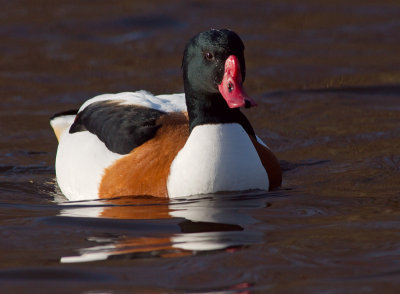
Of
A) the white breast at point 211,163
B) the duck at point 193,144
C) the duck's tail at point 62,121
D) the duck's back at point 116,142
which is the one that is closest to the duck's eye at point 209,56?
the duck at point 193,144

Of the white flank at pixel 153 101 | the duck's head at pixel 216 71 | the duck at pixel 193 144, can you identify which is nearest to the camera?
the duck's head at pixel 216 71

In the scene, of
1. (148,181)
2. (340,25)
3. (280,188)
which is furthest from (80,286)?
(340,25)

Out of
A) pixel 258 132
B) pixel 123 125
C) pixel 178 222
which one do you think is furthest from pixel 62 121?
pixel 178 222

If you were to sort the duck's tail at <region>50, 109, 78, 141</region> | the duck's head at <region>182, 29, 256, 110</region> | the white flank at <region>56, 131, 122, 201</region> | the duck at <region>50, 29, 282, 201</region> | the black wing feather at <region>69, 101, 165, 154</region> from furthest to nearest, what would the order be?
the duck's tail at <region>50, 109, 78, 141</region> → the white flank at <region>56, 131, 122, 201</region> → the black wing feather at <region>69, 101, 165, 154</region> → the duck at <region>50, 29, 282, 201</region> → the duck's head at <region>182, 29, 256, 110</region>

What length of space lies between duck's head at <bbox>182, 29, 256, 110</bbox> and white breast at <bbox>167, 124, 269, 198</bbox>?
22 centimetres

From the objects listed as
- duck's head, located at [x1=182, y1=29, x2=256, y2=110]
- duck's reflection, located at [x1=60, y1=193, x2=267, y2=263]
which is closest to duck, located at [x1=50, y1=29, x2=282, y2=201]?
duck's head, located at [x1=182, y1=29, x2=256, y2=110]

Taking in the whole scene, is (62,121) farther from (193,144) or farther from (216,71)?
(216,71)

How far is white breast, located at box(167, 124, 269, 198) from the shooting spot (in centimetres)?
657

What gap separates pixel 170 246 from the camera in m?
5.55

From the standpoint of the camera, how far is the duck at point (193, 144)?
6445mm

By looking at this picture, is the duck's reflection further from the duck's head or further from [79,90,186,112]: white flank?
[79,90,186,112]: white flank

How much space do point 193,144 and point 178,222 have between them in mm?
734

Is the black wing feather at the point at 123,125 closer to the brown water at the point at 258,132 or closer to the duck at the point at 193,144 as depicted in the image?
the duck at the point at 193,144

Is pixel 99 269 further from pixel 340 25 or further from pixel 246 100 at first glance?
pixel 340 25
